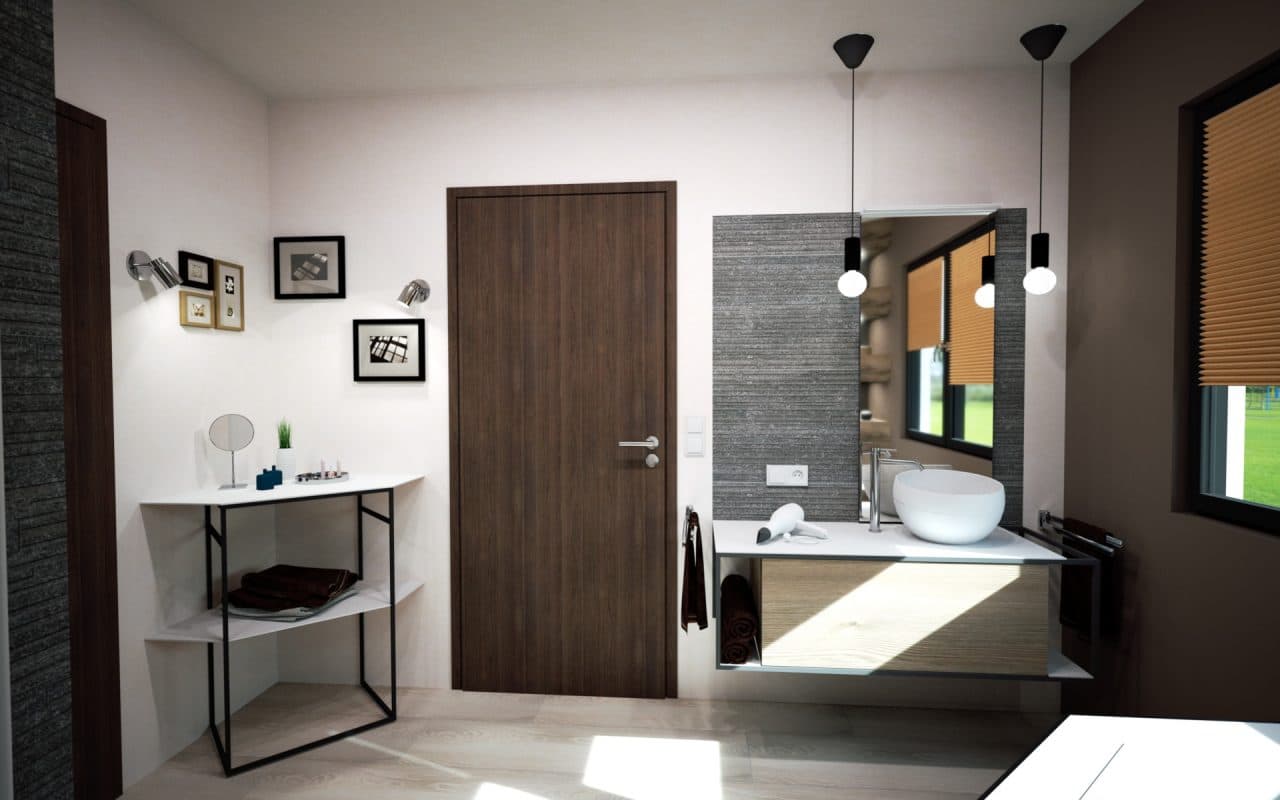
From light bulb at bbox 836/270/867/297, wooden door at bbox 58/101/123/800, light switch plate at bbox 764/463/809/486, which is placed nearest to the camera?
wooden door at bbox 58/101/123/800

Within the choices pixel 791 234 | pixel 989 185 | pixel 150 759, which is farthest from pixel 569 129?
pixel 150 759

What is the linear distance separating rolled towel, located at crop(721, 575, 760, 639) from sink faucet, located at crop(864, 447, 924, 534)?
54 cm

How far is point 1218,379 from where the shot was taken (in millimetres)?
1877

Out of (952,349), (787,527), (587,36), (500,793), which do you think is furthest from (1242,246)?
(500,793)

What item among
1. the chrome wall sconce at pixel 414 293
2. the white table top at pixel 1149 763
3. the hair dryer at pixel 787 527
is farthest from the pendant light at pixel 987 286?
the chrome wall sconce at pixel 414 293

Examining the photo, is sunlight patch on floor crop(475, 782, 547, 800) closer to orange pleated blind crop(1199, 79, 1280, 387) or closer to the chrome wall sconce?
the chrome wall sconce

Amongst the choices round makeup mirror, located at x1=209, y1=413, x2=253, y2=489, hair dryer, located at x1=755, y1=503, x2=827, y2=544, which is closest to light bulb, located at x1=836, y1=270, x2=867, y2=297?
hair dryer, located at x1=755, y1=503, x2=827, y2=544

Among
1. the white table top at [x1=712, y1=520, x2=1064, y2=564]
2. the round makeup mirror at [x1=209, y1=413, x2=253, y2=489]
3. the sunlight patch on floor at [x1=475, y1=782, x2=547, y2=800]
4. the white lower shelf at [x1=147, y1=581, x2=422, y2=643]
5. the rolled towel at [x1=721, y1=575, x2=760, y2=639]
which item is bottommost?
the sunlight patch on floor at [x1=475, y1=782, x2=547, y2=800]

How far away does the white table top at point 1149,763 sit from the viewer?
0.93 metres

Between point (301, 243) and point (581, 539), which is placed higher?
point (301, 243)

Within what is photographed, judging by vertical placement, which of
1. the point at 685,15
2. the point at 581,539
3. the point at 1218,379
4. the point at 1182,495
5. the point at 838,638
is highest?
the point at 685,15

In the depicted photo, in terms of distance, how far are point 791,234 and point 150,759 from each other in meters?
2.99

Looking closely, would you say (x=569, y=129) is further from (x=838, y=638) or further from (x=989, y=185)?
(x=838, y=638)

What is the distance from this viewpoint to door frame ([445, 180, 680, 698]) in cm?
269
